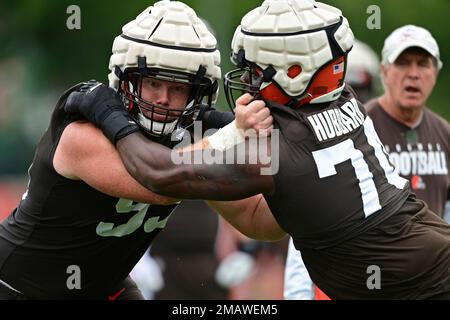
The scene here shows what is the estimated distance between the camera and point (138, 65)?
4.32 meters

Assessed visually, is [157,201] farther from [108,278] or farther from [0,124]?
[0,124]

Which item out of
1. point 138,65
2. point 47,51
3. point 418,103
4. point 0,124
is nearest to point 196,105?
point 138,65

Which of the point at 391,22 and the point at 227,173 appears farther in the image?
the point at 391,22

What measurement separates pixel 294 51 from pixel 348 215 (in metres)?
0.66

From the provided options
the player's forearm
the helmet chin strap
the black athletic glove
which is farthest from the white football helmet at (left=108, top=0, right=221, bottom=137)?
the player's forearm

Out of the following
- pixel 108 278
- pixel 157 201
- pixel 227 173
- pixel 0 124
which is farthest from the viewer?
pixel 0 124

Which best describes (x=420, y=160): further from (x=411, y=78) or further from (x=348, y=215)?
(x=348, y=215)

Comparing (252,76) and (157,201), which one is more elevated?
(252,76)

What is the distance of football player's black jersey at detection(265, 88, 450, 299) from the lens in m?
3.90

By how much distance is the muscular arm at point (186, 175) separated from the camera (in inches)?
154

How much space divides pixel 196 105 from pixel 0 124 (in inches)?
337

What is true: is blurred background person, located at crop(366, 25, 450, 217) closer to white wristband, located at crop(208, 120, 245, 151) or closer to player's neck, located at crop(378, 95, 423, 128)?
player's neck, located at crop(378, 95, 423, 128)

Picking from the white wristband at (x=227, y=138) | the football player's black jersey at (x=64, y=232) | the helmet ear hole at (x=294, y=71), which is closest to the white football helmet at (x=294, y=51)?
the helmet ear hole at (x=294, y=71)

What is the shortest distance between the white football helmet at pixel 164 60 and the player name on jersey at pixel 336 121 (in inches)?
25.8
